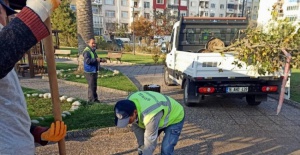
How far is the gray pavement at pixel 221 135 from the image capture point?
4.24 metres

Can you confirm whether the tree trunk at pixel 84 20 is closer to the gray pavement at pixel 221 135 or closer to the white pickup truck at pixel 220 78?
the white pickup truck at pixel 220 78

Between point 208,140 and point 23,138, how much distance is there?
3942 millimetres

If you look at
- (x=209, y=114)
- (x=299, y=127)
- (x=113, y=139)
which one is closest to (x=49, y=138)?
(x=113, y=139)

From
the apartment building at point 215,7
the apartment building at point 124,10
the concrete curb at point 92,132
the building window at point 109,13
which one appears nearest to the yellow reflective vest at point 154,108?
the concrete curb at point 92,132

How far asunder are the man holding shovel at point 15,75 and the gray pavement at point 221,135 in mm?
2902

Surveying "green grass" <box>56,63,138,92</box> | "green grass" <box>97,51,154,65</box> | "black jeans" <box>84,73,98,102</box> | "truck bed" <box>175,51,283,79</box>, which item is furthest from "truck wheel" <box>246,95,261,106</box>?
"green grass" <box>97,51,154,65</box>

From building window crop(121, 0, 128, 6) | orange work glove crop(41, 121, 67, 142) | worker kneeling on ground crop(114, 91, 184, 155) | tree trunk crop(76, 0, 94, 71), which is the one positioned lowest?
worker kneeling on ground crop(114, 91, 184, 155)

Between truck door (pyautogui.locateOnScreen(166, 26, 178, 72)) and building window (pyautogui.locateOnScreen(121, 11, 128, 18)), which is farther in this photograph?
building window (pyautogui.locateOnScreen(121, 11, 128, 18))

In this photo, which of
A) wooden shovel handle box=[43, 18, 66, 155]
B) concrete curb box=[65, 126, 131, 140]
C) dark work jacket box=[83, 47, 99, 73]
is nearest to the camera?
wooden shovel handle box=[43, 18, 66, 155]

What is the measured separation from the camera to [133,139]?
4586mm

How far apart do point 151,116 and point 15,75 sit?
1.66 metres

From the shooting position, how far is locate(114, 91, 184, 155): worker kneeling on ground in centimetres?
252

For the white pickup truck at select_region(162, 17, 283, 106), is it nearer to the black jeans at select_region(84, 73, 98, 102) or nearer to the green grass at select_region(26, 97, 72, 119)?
the black jeans at select_region(84, 73, 98, 102)

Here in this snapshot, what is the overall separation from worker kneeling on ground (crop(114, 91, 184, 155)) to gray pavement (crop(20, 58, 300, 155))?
1204 millimetres
